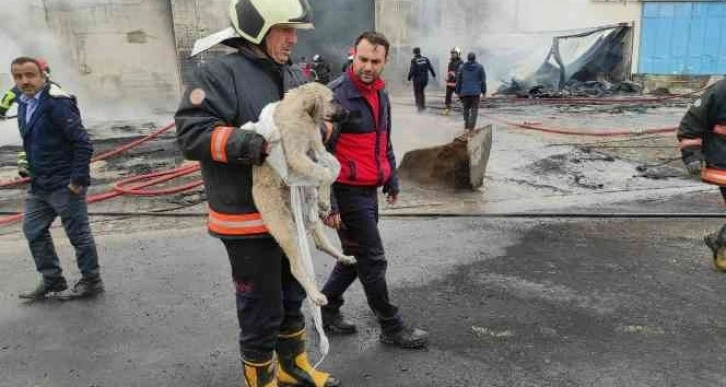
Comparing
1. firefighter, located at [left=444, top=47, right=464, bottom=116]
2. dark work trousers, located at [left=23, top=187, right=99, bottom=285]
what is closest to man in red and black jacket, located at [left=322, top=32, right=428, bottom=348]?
dark work trousers, located at [left=23, top=187, right=99, bottom=285]

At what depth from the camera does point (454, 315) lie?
4.05 meters

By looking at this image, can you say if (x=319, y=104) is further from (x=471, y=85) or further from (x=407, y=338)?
(x=471, y=85)

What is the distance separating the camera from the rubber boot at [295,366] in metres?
3.00

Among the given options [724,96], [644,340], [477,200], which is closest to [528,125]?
[477,200]

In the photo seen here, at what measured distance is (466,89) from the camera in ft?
40.8

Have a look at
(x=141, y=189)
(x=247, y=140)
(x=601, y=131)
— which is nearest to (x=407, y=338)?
(x=247, y=140)

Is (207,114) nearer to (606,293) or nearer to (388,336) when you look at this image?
(388,336)

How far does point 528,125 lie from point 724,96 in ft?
29.2

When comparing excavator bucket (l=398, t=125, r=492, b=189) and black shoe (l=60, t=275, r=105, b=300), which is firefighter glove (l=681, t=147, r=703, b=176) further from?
black shoe (l=60, t=275, r=105, b=300)

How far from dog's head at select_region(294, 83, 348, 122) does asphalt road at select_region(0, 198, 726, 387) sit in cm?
152

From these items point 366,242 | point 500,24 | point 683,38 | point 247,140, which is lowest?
point 366,242

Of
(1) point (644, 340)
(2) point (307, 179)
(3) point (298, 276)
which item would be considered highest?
(2) point (307, 179)

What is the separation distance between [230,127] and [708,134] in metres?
3.61

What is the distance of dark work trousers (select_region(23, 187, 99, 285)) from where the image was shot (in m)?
4.37
